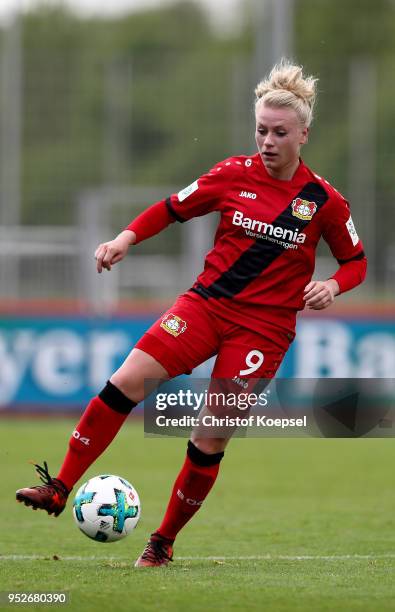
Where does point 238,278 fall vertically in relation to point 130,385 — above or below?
above

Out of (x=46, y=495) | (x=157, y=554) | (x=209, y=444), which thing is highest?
(x=209, y=444)

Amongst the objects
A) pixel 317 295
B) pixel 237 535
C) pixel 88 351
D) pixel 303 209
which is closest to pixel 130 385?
pixel 317 295

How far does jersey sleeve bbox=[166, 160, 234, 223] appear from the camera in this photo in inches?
255

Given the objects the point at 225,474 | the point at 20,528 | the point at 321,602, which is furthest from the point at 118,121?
the point at 321,602

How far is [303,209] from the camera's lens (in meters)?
6.40

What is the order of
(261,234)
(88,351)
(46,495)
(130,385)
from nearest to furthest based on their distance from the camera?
(46,495), (130,385), (261,234), (88,351)

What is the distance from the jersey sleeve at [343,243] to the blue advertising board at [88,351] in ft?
28.1

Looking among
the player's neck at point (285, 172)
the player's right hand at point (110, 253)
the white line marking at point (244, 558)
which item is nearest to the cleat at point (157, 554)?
the white line marking at point (244, 558)

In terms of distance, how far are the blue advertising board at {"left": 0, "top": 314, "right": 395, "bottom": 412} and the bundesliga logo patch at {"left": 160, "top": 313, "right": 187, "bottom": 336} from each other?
8.80 metres

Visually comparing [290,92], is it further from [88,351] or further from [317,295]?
[88,351]

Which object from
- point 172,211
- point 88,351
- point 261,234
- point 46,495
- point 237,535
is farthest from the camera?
point 88,351

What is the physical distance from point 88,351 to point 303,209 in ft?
29.9

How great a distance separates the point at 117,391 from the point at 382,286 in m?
11.6

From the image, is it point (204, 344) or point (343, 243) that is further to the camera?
point (343, 243)
